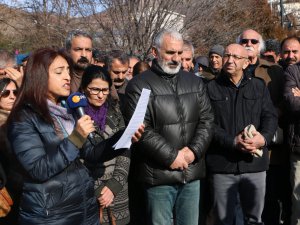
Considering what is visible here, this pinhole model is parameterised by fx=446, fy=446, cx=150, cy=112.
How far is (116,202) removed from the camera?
3.79 metres

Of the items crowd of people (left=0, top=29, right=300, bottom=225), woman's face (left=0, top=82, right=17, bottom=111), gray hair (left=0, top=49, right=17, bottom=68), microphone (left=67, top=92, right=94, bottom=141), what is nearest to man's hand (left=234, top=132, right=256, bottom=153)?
crowd of people (left=0, top=29, right=300, bottom=225)

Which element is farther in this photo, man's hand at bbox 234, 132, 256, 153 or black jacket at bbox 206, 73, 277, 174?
black jacket at bbox 206, 73, 277, 174

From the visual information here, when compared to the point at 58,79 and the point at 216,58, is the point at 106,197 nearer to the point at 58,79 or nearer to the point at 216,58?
the point at 58,79

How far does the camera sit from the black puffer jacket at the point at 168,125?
3.82 metres

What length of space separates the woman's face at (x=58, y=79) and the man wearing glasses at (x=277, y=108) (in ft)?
8.07

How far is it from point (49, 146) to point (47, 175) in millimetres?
193

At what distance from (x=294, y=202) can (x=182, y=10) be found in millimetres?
8570

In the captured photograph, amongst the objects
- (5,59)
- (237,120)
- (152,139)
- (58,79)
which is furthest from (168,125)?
(5,59)

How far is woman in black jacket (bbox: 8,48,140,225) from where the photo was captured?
266 centimetres

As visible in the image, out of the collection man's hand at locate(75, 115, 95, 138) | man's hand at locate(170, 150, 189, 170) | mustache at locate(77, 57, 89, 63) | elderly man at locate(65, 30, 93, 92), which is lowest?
man's hand at locate(170, 150, 189, 170)

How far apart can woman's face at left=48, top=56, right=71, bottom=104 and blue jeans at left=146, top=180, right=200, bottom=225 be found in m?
1.42

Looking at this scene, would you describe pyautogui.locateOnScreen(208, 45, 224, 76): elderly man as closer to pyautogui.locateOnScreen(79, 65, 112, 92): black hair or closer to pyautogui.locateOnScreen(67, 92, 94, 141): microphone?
pyautogui.locateOnScreen(79, 65, 112, 92): black hair

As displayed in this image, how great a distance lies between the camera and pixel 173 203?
407 cm

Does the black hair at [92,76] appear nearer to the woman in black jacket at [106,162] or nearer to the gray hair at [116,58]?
the woman in black jacket at [106,162]
